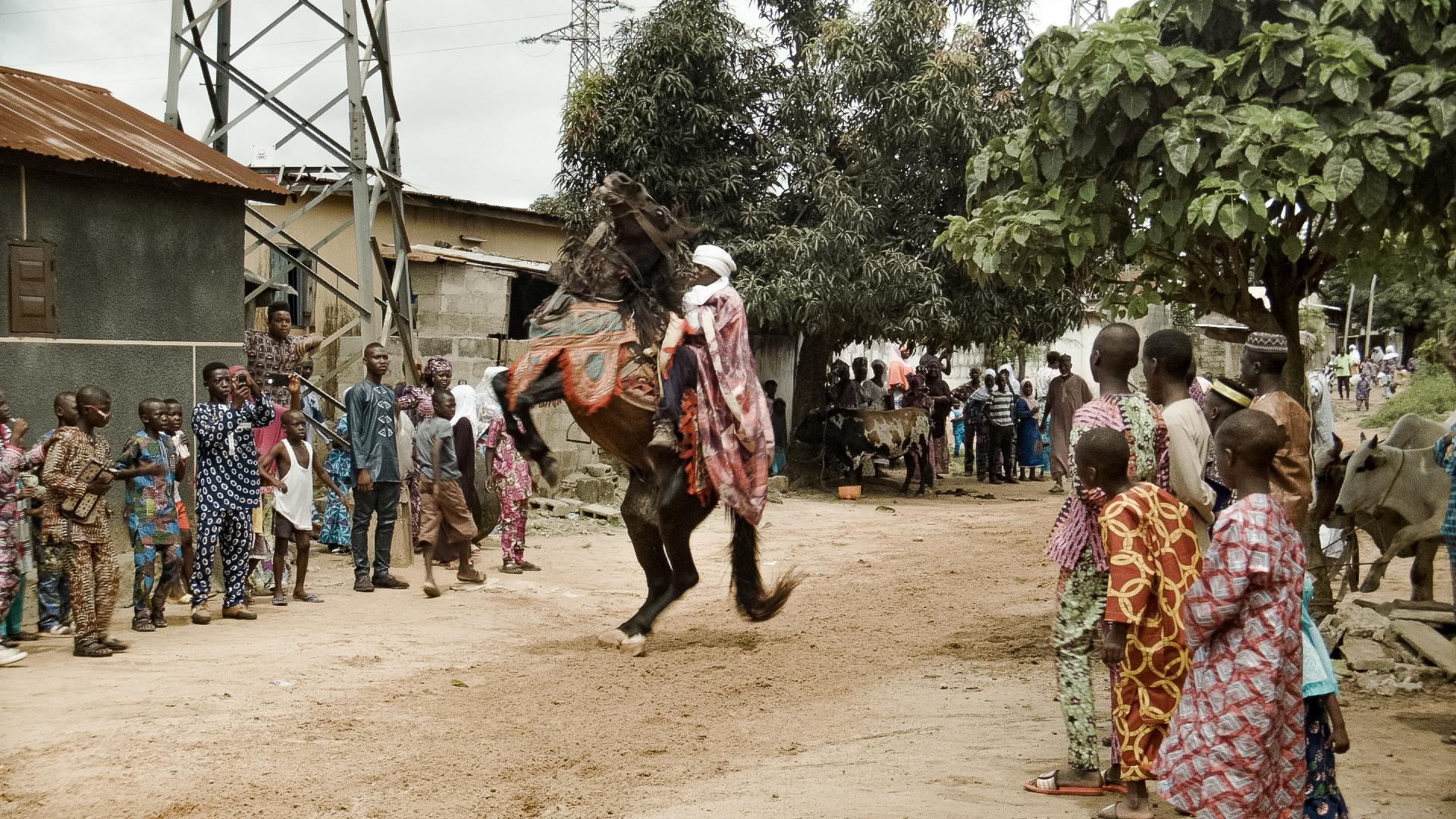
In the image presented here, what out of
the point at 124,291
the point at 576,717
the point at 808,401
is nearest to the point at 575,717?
the point at 576,717

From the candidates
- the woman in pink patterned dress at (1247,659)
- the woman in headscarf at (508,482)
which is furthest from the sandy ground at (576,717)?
the woman in headscarf at (508,482)

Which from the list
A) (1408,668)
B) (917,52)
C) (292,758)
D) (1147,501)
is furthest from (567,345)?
(917,52)

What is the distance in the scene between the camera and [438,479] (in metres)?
9.41

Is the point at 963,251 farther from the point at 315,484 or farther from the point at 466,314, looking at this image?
the point at 466,314

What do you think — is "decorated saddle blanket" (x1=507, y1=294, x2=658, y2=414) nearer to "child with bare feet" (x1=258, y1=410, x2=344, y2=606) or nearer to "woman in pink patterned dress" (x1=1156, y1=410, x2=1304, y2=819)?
"child with bare feet" (x1=258, y1=410, x2=344, y2=606)

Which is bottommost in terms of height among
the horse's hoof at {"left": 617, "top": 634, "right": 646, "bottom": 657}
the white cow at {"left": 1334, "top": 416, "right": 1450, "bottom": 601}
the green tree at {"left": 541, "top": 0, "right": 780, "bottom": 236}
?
the horse's hoof at {"left": 617, "top": 634, "right": 646, "bottom": 657}

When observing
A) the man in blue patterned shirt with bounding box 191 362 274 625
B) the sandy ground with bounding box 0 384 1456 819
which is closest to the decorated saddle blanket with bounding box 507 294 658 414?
the sandy ground with bounding box 0 384 1456 819

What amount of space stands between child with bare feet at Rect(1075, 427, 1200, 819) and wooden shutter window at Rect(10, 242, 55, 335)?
6.93 metres

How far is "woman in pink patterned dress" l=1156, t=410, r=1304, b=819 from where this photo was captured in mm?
3551

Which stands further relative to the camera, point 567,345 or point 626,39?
point 626,39

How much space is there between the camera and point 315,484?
13.4m

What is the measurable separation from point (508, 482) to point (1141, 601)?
6.85 meters

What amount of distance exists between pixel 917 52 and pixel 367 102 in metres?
8.27

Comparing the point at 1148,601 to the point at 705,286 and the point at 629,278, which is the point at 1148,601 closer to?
the point at 705,286
